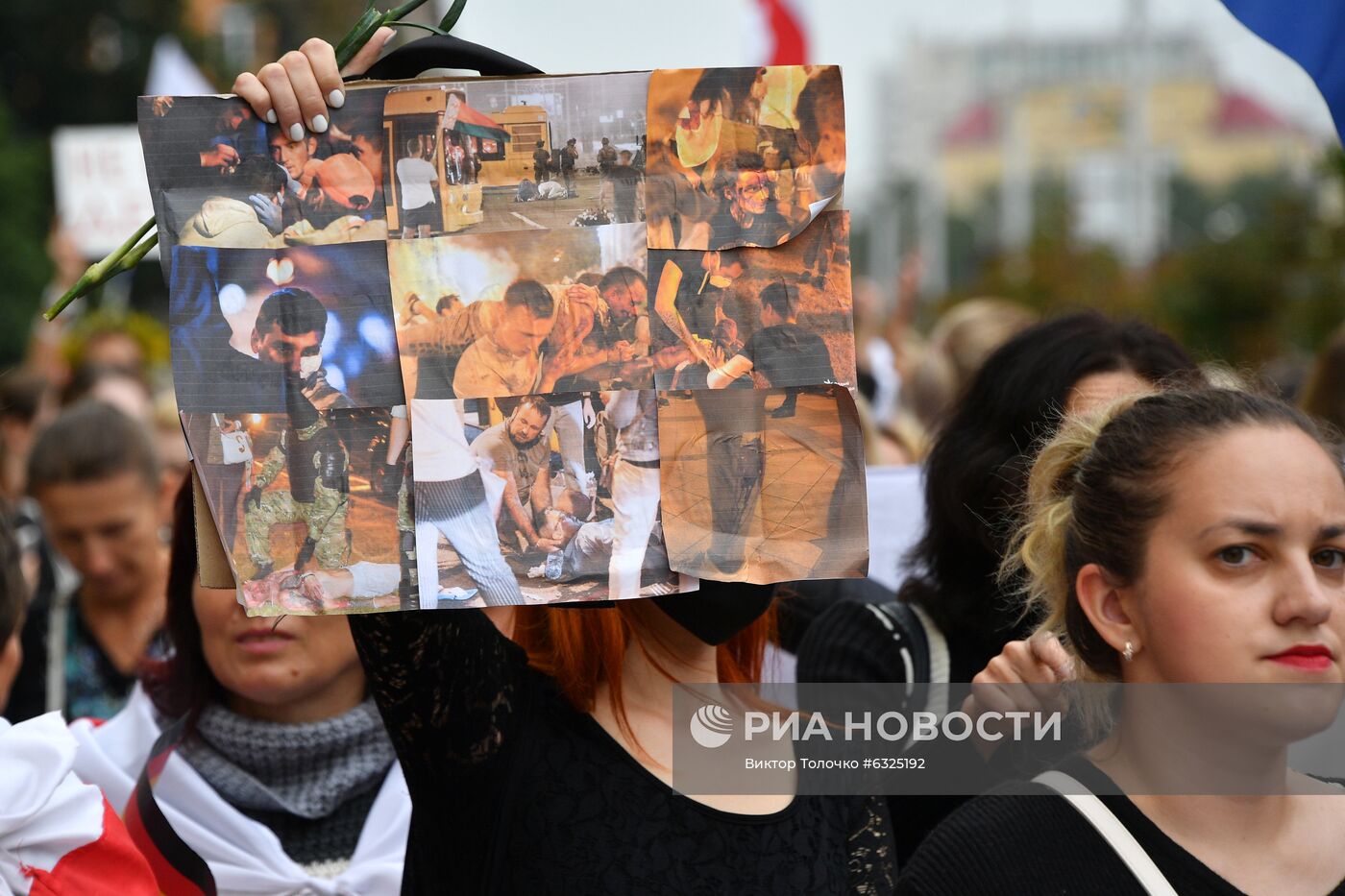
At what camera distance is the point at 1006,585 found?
3.02 metres

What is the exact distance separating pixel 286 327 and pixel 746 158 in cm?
58

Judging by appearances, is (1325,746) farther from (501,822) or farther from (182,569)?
(182,569)

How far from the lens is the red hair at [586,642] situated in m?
2.29

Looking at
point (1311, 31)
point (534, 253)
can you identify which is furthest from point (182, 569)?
point (1311, 31)

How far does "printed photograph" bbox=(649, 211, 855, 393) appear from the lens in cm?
199

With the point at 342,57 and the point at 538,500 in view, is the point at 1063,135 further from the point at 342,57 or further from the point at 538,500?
the point at 538,500

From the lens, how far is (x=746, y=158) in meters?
2.00

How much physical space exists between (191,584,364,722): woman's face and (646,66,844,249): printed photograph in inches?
54.2

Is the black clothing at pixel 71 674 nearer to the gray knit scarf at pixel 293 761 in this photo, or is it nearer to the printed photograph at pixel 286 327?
the gray knit scarf at pixel 293 761

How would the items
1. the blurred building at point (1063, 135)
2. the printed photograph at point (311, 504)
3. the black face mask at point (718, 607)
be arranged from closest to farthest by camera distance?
the printed photograph at point (311, 504) → the black face mask at point (718, 607) → the blurred building at point (1063, 135)

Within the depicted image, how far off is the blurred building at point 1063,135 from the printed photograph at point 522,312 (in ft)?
75.5

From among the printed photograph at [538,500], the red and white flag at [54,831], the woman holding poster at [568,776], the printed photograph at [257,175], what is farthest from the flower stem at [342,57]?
the red and white flag at [54,831]

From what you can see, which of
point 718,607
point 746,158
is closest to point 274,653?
point 718,607

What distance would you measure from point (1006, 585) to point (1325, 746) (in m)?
0.62
